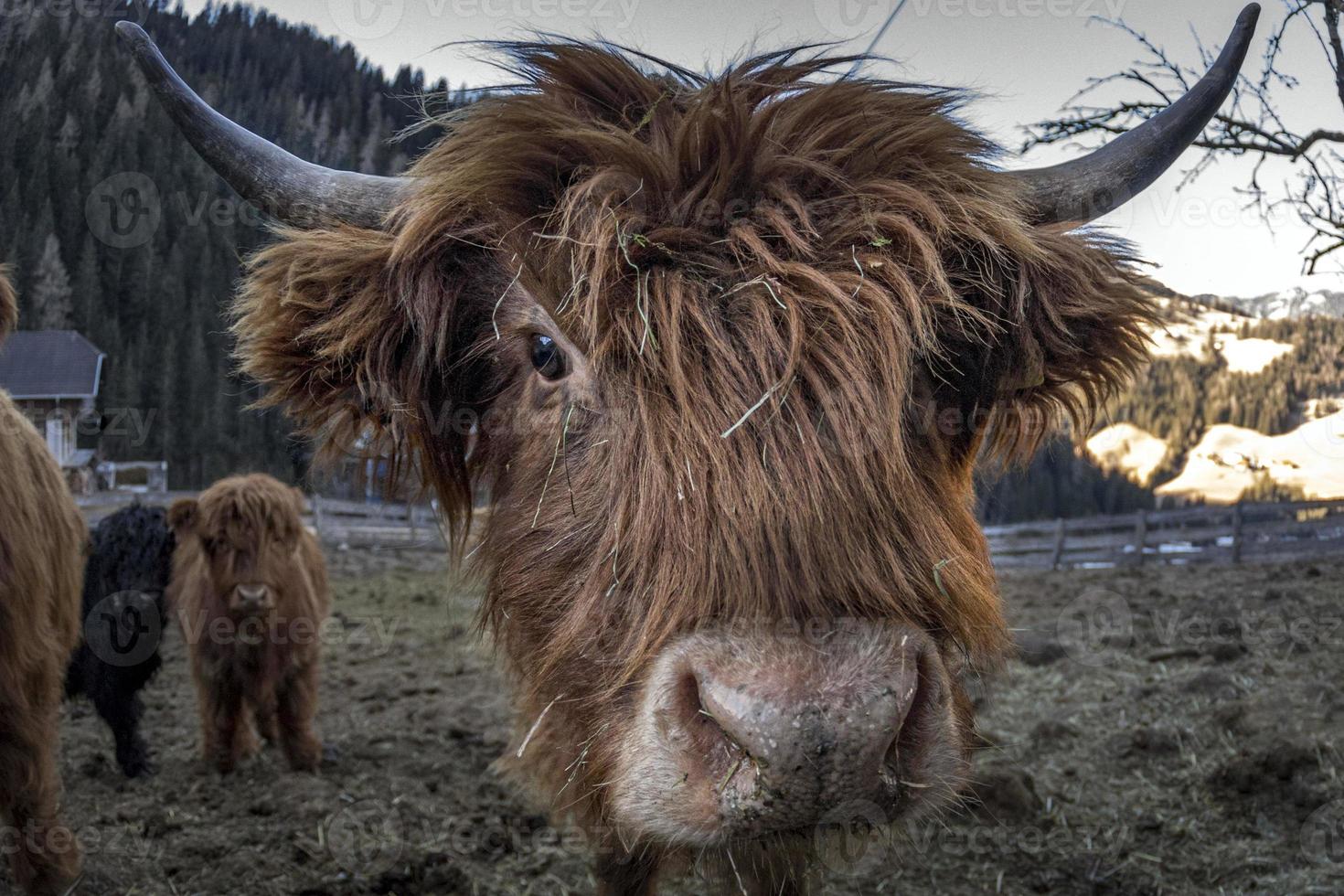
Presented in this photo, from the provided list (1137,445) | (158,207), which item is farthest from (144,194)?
(1137,445)

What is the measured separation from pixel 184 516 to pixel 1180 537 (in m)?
14.6

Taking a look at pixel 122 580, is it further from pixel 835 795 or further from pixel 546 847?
pixel 835 795

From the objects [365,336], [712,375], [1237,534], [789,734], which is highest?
[365,336]

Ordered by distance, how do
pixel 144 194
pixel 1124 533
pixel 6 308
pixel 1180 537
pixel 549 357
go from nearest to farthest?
pixel 549 357, pixel 6 308, pixel 144 194, pixel 1180 537, pixel 1124 533

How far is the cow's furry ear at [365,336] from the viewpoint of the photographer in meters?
2.13

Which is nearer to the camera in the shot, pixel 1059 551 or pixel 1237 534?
pixel 1237 534

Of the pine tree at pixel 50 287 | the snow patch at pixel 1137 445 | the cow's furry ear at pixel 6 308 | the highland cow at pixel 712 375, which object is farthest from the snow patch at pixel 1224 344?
the pine tree at pixel 50 287

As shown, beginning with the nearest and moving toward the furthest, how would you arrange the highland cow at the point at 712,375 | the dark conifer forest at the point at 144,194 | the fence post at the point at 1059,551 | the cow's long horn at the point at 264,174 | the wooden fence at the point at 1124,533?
the highland cow at the point at 712,375 → the cow's long horn at the point at 264,174 → the wooden fence at the point at 1124,533 → the dark conifer forest at the point at 144,194 → the fence post at the point at 1059,551

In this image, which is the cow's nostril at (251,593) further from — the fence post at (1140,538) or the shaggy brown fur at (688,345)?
the fence post at (1140,538)

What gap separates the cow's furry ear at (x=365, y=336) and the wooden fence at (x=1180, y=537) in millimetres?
9123

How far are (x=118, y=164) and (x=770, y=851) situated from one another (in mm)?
19997

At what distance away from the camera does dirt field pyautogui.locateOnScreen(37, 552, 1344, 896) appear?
3.29 metres

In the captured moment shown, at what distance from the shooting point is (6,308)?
342 centimetres

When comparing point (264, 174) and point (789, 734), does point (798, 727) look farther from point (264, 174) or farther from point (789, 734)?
point (264, 174)
